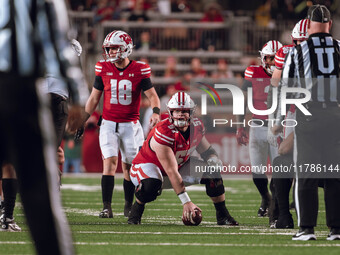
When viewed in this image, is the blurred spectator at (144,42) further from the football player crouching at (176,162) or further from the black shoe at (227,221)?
the black shoe at (227,221)

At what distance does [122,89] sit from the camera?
7969 mm

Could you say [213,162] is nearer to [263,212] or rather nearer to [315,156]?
[263,212]

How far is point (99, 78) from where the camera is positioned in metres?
8.10

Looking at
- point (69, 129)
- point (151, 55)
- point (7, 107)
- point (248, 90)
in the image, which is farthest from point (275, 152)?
point (151, 55)

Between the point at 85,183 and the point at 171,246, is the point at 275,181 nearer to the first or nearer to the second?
the point at 171,246

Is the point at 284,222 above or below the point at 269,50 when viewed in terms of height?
below

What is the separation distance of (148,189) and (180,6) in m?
13.6

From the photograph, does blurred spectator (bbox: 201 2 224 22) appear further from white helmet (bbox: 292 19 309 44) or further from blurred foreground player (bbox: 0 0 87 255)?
blurred foreground player (bbox: 0 0 87 255)

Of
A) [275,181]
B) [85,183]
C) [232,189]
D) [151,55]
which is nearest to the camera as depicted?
[275,181]

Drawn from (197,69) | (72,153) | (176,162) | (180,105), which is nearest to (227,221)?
(176,162)

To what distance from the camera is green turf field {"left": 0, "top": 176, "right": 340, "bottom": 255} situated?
16.2ft

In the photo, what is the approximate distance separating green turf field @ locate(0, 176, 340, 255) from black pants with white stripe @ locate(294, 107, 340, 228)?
0.78 ft

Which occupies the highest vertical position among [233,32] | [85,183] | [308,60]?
[308,60]

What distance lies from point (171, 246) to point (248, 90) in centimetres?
351
